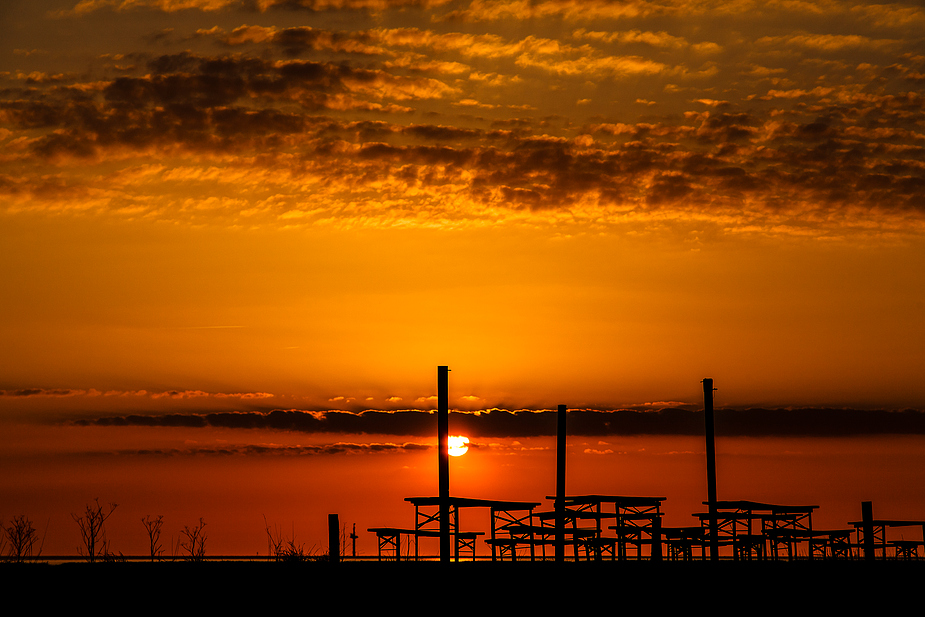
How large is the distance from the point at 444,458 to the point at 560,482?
529 centimetres

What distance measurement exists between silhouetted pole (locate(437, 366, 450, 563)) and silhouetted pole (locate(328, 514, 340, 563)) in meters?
5.13

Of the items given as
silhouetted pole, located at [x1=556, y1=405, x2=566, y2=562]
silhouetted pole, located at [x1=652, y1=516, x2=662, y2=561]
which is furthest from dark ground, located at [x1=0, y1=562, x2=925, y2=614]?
silhouetted pole, located at [x1=556, y1=405, x2=566, y2=562]

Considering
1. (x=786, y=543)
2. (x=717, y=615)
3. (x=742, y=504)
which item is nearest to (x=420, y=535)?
(x=742, y=504)

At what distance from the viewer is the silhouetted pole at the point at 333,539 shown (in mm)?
32812

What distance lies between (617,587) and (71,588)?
11.5 metres

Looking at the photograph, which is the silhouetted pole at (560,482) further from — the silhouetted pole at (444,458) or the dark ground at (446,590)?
the dark ground at (446,590)

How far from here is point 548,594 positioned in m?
22.8

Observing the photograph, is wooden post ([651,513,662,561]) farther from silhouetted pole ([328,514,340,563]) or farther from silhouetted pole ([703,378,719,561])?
silhouetted pole ([328,514,340,563])

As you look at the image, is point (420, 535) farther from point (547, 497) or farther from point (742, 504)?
point (742, 504)

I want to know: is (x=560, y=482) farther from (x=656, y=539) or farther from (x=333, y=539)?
(x=333, y=539)

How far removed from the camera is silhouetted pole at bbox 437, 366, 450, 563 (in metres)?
38.3

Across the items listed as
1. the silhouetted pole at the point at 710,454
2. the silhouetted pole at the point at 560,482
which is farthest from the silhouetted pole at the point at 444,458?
the silhouetted pole at the point at 710,454

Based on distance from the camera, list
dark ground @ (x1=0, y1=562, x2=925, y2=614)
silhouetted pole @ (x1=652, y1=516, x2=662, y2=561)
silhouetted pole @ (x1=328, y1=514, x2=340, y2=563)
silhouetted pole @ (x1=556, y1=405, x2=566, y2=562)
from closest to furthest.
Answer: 1. dark ground @ (x1=0, y1=562, x2=925, y2=614)
2. silhouetted pole @ (x1=328, y1=514, x2=340, y2=563)
3. silhouetted pole @ (x1=652, y1=516, x2=662, y2=561)
4. silhouetted pole @ (x1=556, y1=405, x2=566, y2=562)

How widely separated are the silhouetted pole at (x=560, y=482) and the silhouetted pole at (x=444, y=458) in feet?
14.7
